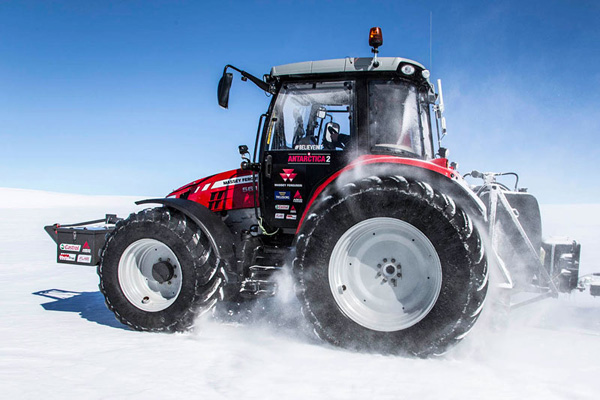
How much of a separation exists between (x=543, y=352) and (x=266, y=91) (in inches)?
126

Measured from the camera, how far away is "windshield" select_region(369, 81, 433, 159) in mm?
3773

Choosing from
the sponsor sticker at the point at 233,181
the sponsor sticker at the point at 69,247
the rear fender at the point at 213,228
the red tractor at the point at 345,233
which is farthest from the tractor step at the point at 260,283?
the sponsor sticker at the point at 69,247

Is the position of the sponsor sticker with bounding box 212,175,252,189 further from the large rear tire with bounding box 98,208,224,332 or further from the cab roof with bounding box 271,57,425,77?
the cab roof with bounding box 271,57,425,77

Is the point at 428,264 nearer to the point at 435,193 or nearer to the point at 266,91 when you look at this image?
the point at 435,193

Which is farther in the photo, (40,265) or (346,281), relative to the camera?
(40,265)

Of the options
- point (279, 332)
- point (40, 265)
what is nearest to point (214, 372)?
point (279, 332)

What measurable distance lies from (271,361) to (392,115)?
224 cm

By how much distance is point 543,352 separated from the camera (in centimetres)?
337

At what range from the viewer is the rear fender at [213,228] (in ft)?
12.8

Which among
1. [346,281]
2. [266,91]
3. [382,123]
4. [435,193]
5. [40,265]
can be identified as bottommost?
[40,265]

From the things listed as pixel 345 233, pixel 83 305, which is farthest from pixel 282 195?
pixel 83 305

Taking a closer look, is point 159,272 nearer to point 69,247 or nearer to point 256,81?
point 69,247

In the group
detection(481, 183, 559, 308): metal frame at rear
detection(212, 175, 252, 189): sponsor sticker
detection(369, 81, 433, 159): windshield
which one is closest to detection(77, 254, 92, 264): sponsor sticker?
detection(212, 175, 252, 189): sponsor sticker

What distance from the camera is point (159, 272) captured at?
4.00 m
